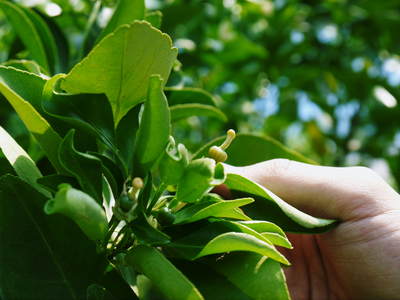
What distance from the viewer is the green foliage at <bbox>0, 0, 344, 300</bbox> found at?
69 cm

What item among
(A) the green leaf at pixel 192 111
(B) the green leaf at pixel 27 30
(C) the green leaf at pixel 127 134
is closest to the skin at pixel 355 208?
(A) the green leaf at pixel 192 111

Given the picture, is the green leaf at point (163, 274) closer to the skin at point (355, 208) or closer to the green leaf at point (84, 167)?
the green leaf at point (84, 167)

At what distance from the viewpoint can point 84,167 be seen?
29.2 inches

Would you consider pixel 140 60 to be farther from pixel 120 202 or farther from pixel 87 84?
pixel 120 202

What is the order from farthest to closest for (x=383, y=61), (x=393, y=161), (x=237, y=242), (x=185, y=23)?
1. (x=383, y=61)
2. (x=393, y=161)
3. (x=185, y=23)
4. (x=237, y=242)

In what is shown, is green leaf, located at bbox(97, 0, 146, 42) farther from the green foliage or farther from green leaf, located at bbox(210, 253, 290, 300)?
green leaf, located at bbox(210, 253, 290, 300)

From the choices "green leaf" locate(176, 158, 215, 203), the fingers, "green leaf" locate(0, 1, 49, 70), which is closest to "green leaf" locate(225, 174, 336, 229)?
"green leaf" locate(176, 158, 215, 203)

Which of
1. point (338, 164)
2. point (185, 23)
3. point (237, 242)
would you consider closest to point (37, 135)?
point (237, 242)

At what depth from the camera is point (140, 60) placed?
2.39 ft

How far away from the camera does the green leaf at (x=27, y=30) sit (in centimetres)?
109

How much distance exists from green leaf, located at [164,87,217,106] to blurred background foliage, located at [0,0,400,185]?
885 millimetres

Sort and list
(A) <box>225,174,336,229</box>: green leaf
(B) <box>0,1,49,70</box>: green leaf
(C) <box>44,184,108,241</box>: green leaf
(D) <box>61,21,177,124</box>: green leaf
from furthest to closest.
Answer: (B) <box>0,1,49,70</box>: green leaf < (A) <box>225,174,336,229</box>: green leaf < (D) <box>61,21,177,124</box>: green leaf < (C) <box>44,184,108,241</box>: green leaf

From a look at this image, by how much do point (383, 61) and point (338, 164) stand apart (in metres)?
0.65

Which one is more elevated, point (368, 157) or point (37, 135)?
point (37, 135)
